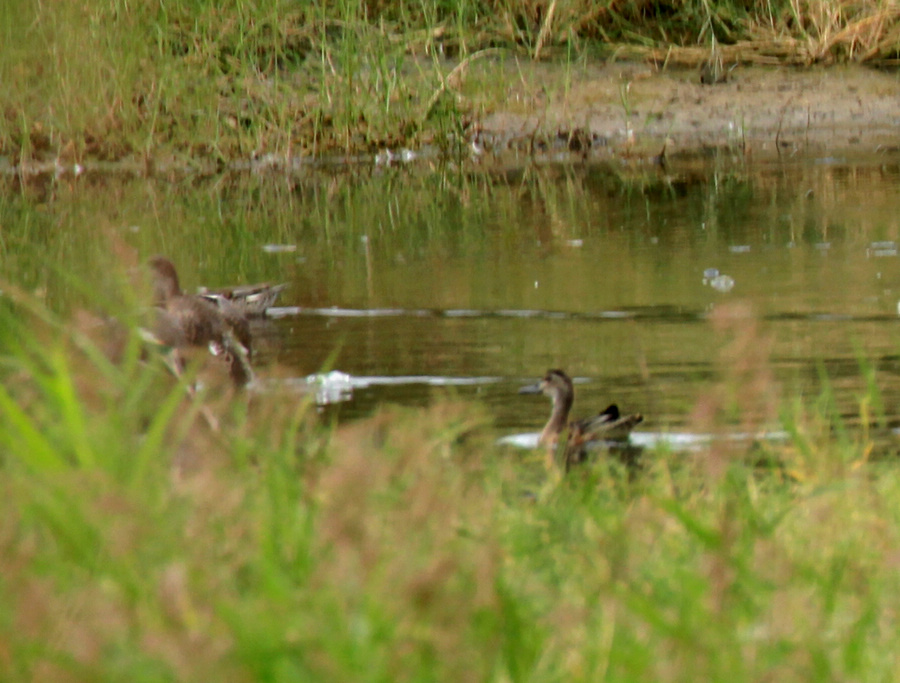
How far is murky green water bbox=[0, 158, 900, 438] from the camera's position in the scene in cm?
697

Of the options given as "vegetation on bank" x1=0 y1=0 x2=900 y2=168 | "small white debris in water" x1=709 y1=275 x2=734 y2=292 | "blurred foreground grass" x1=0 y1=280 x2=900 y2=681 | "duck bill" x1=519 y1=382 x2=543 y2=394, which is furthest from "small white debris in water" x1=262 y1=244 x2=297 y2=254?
"blurred foreground grass" x1=0 y1=280 x2=900 y2=681

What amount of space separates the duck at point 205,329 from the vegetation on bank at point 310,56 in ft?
24.7

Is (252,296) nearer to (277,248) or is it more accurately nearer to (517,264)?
(517,264)

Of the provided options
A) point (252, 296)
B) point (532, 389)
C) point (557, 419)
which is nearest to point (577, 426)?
point (557, 419)

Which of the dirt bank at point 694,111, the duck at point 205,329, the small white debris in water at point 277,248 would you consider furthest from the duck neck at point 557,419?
the dirt bank at point 694,111

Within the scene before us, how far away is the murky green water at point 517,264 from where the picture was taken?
6.97 m

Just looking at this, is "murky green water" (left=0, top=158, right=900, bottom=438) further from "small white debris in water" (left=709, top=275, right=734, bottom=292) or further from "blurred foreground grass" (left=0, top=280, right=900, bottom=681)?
"blurred foreground grass" (left=0, top=280, right=900, bottom=681)

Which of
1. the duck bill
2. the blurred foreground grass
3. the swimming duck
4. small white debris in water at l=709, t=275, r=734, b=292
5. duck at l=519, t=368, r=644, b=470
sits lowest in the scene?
small white debris in water at l=709, t=275, r=734, b=292

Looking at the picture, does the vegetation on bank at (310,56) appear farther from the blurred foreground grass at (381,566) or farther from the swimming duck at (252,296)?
the blurred foreground grass at (381,566)

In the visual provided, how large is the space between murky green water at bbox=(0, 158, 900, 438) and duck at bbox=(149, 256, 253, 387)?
22 cm

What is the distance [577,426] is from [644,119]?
399 inches

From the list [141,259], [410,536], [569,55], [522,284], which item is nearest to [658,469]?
[410,536]

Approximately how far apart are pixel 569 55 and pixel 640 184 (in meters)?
2.61

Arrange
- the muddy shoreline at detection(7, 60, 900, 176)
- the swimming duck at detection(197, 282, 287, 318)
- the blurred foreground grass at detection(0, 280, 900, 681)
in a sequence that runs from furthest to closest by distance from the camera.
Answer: the muddy shoreline at detection(7, 60, 900, 176) → the swimming duck at detection(197, 282, 287, 318) → the blurred foreground grass at detection(0, 280, 900, 681)
